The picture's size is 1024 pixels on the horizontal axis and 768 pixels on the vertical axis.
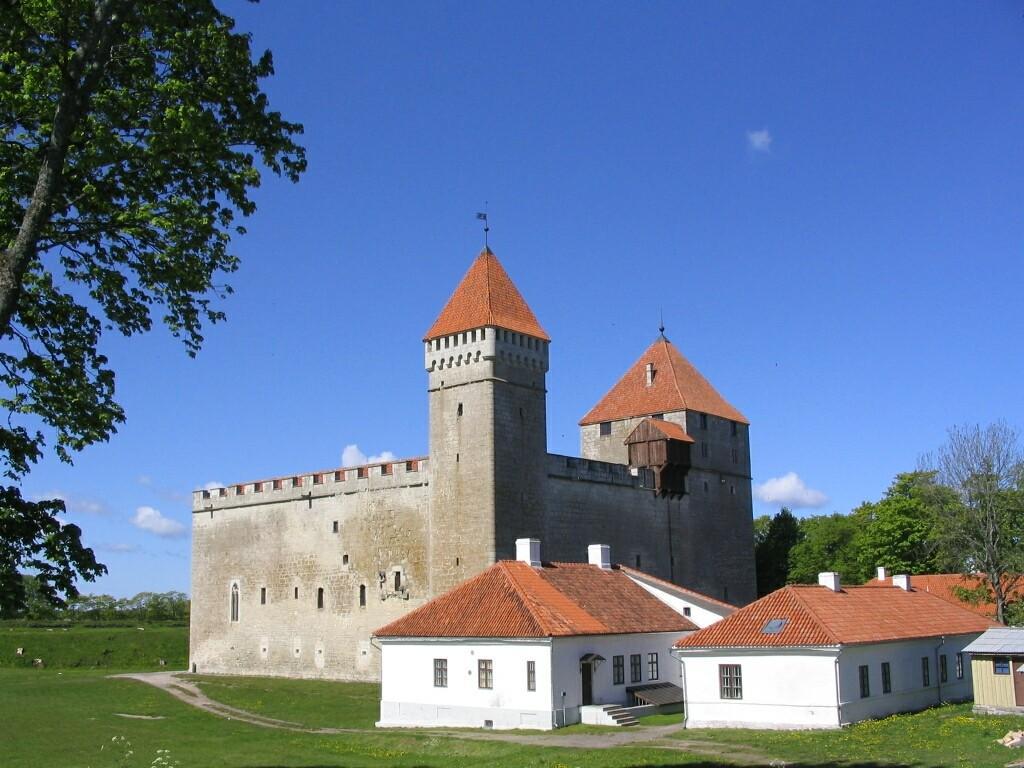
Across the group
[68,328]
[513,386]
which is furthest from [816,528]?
[68,328]

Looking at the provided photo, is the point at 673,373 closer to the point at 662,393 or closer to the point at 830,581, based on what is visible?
the point at 662,393

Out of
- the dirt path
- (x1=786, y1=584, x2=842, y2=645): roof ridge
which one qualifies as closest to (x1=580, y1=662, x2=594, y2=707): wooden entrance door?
the dirt path

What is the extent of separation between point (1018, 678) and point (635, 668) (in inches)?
372

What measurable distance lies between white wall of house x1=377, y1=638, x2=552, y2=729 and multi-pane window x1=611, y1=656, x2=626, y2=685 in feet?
9.65

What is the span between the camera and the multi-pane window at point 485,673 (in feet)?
86.6

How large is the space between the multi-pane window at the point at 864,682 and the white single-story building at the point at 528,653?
5518 millimetres

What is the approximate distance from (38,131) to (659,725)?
1951 centimetres

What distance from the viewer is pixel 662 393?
46938 mm

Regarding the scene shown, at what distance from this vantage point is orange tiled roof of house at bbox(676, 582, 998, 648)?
24.3 m

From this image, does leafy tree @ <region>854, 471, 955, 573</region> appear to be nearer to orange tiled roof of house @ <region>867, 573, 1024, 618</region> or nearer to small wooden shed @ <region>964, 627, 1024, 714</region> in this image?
orange tiled roof of house @ <region>867, 573, 1024, 618</region>

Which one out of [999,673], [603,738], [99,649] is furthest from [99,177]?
[99,649]

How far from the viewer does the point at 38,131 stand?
40.8 feet

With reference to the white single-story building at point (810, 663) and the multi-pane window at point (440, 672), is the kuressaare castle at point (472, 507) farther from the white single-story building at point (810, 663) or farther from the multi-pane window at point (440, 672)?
the white single-story building at point (810, 663)

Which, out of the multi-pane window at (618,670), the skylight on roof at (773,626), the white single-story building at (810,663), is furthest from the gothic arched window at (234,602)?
the skylight on roof at (773,626)
